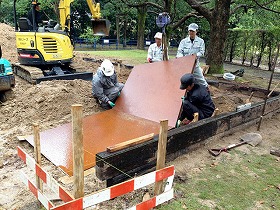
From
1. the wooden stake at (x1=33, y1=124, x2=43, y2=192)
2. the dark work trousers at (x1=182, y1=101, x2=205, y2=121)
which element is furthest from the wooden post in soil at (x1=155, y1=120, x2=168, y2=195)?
the dark work trousers at (x1=182, y1=101, x2=205, y2=121)

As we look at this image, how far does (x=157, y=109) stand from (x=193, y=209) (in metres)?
2.35

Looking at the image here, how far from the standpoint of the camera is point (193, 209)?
122 inches

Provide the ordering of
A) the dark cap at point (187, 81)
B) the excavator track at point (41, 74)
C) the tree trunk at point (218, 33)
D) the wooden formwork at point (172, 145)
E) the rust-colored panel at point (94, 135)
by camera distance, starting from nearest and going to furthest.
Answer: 1. the wooden formwork at point (172, 145)
2. the rust-colored panel at point (94, 135)
3. the dark cap at point (187, 81)
4. the excavator track at point (41, 74)
5. the tree trunk at point (218, 33)

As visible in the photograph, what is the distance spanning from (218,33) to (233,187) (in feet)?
26.3

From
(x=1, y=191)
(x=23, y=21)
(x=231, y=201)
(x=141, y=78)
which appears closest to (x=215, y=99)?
(x=141, y=78)

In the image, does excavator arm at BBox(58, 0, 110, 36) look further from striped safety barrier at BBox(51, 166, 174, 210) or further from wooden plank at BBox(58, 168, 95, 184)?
striped safety barrier at BBox(51, 166, 174, 210)

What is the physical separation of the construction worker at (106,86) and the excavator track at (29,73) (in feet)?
11.0

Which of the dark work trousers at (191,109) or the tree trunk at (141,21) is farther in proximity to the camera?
the tree trunk at (141,21)

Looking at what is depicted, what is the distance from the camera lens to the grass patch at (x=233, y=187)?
322cm

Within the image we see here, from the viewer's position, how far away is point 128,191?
102 inches

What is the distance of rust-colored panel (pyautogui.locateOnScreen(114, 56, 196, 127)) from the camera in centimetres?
505

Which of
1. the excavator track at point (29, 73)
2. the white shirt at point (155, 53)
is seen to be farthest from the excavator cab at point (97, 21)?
the white shirt at point (155, 53)

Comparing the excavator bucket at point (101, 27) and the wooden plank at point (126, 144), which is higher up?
the excavator bucket at point (101, 27)

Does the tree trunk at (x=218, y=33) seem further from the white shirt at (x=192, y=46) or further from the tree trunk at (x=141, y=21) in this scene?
the tree trunk at (x=141, y=21)
